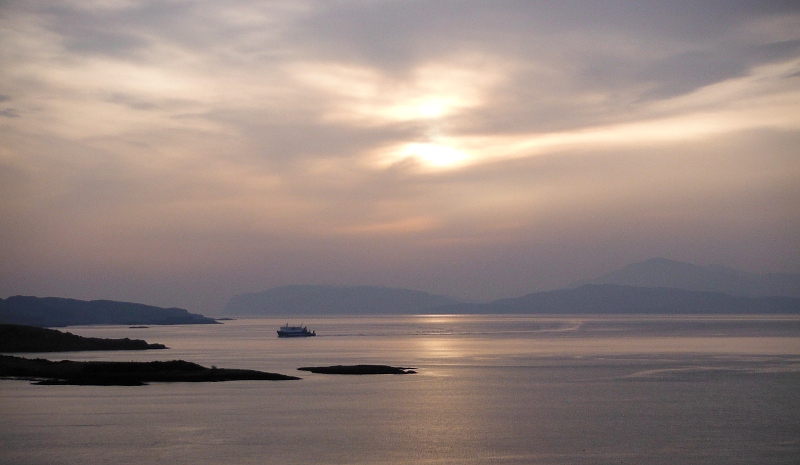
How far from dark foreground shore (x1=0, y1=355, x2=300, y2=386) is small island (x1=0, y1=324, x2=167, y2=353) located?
2933 centimetres

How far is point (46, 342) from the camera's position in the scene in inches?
3607

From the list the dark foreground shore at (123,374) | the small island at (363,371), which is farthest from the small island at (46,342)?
the small island at (363,371)

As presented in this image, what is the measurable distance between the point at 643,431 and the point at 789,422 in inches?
288

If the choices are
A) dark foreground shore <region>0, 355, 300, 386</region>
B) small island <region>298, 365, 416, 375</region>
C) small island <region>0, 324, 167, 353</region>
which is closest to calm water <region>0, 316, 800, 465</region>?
small island <region>298, 365, 416, 375</region>

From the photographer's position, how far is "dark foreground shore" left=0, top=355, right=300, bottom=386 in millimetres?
53344

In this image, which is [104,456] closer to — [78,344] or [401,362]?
[401,362]

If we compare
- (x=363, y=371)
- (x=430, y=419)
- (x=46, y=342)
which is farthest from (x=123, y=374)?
(x=46, y=342)

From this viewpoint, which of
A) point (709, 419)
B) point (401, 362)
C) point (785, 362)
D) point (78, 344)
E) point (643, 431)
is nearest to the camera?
point (643, 431)

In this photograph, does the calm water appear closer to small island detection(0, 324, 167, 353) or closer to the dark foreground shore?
the dark foreground shore

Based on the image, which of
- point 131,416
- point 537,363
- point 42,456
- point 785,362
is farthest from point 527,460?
point 785,362

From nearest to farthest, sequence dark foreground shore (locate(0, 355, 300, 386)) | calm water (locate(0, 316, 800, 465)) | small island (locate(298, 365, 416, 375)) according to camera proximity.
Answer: calm water (locate(0, 316, 800, 465)) → dark foreground shore (locate(0, 355, 300, 386)) → small island (locate(298, 365, 416, 375))

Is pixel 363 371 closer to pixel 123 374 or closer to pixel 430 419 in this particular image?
pixel 123 374

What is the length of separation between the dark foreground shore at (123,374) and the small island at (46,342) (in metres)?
29.3

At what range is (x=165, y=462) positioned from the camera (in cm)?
2750
